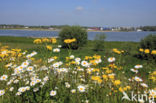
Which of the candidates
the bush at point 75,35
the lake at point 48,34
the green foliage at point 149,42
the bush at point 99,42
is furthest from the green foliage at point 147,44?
the bush at point 75,35

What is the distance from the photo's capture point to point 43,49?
2.92 meters

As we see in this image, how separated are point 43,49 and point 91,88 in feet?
4.19

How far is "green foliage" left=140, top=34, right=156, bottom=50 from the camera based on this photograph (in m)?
11.2

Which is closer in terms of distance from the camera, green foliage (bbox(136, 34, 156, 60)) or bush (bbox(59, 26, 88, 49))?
green foliage (bbox(136, 34, 156, 60))

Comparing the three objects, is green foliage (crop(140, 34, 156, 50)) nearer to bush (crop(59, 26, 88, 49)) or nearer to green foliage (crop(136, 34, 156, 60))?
green foliage (crop(136, 34, 156, 60))

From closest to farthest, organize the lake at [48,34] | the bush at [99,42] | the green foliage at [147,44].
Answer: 1. the lake at [48,34]
2. the green foliage at [147,44]
3. the bush at [99,42]

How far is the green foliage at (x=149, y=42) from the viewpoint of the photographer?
36.9 ft

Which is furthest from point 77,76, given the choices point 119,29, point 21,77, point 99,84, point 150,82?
point 119,29

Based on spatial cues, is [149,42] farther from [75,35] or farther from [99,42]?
[75,35]

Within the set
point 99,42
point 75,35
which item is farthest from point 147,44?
point 75,35

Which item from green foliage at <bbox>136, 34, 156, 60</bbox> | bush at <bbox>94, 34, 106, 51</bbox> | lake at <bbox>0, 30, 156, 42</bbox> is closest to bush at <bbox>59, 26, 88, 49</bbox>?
bush at <bbox>94, 34, 106, 51</bbox>

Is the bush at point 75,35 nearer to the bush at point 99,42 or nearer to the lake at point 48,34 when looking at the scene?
the bush at point 99,42

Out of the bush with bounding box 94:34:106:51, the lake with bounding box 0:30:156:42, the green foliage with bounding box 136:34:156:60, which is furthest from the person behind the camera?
the bush with bounding box 94:34:106:51

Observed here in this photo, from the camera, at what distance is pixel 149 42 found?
37.0ft
